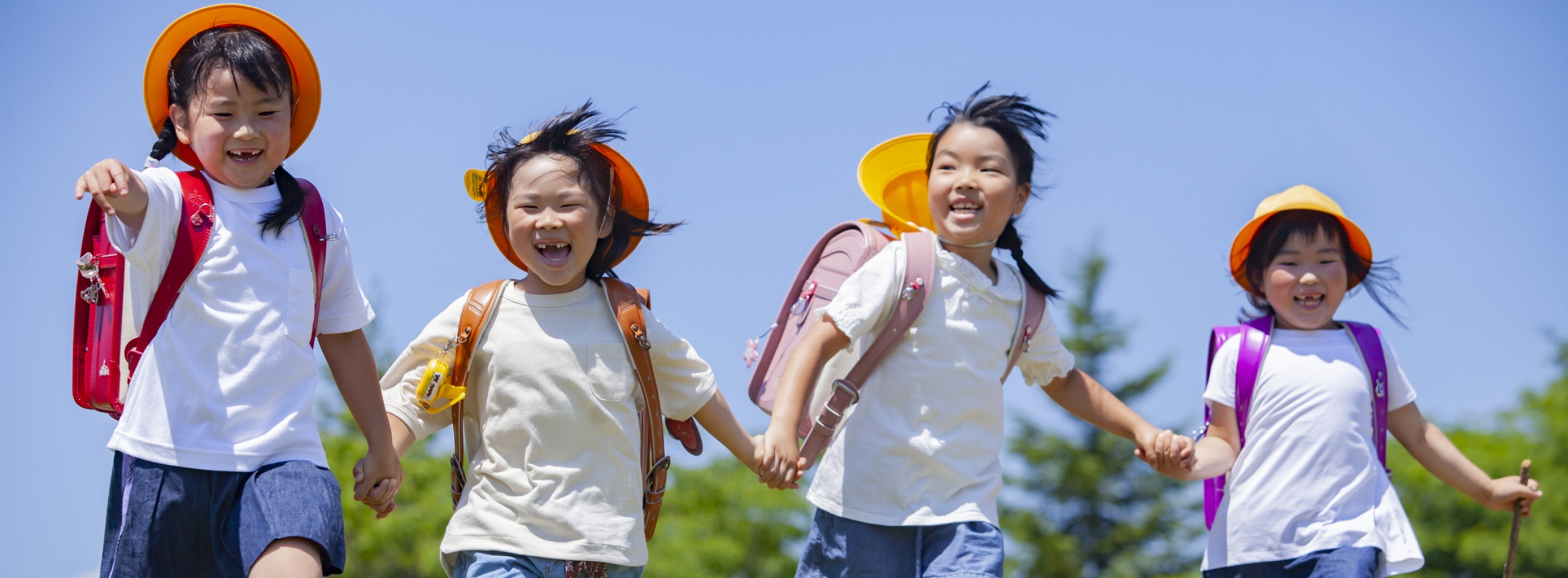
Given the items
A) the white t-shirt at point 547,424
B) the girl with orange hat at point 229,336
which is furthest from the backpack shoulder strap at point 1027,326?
the girl with orange hat at point 229,336

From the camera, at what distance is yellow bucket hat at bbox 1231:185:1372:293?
532 cm

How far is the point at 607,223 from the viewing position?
4445 millimetres

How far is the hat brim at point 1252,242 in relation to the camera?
533 centimetres

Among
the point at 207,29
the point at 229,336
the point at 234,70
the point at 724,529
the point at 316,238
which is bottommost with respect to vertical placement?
the point at 724,529

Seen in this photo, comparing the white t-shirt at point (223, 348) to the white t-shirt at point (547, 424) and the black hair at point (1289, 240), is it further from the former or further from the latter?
the black hair at point (1289, 240)

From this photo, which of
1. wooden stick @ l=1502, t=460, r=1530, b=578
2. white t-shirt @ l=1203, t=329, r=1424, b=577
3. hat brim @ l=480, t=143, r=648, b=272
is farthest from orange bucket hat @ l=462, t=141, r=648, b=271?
wooden stick @ l=1502, t=460, r=1530, b=578

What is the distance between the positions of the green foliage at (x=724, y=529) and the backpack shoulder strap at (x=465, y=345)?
23.7 m

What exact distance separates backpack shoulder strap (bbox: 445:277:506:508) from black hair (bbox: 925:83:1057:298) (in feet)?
5.55

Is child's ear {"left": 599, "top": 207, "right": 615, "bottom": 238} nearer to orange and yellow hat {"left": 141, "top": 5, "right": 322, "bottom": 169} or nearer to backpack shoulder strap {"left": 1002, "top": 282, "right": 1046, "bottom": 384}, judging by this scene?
orange and yellow hat {"left": 141, "top": 5, "right": 322, "bottom": 169}

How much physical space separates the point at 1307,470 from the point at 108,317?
415 centimetres

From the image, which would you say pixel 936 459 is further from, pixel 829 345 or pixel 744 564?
pixel 744 564

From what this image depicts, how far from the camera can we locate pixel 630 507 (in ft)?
13.5

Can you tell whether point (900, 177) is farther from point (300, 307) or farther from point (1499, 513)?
point (1499, 513)

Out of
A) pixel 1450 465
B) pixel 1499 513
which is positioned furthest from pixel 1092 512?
pixel 1450 465
